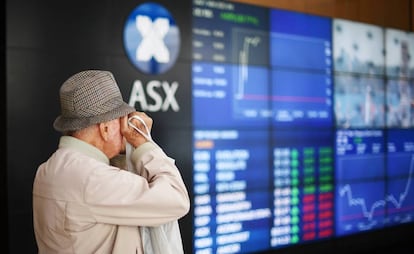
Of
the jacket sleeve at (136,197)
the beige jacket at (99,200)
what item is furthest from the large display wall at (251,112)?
the jacket sleeve at (136,197)

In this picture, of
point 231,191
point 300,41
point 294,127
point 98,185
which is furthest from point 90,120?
point 300,41

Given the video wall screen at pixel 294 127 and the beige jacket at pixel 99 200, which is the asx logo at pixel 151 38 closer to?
the video wall screen at pixel 294 127

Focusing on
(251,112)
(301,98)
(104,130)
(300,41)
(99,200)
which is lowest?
(99,200)

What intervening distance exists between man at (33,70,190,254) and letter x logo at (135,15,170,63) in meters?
1.70

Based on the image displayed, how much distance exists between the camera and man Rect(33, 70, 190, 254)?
1.20 meters

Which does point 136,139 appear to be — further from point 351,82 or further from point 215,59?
point 351,82

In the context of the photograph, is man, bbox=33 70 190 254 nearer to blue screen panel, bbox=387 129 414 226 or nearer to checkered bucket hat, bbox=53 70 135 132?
checkered bucket hat, bbox=53 70 135 132

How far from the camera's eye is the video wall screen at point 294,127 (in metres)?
3.26

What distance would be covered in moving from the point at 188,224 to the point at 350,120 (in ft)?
5.53

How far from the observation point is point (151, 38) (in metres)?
2.99

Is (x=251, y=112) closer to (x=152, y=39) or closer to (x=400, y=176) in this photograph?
(x=152, y=39)

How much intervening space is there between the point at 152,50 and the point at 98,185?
1895mm

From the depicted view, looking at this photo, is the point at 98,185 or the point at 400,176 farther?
the point at 400,176

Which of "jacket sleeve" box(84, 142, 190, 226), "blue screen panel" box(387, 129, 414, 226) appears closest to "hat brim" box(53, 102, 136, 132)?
"jacket sleeve" box(84, 142, 190, 226)
